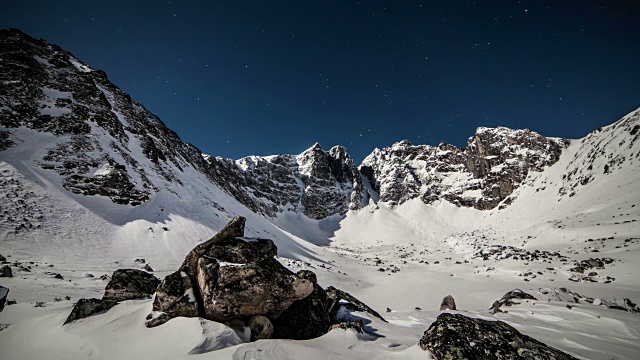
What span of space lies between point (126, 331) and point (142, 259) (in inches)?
649

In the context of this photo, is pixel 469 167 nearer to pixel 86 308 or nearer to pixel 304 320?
pixel 304 320

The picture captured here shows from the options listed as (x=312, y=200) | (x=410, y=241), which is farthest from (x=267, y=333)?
(x=312, y=200)

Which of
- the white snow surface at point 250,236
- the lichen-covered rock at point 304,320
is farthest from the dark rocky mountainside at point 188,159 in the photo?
the lichen-covered rock at point 304,320

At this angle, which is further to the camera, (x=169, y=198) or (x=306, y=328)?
(x=169, y=198)

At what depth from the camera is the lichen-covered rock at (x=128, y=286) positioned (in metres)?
8.73

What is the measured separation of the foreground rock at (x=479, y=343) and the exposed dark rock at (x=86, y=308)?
8.53 metres

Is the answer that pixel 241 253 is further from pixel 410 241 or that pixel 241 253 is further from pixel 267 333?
pixel 410 241

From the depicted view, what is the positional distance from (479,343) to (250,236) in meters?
25.4

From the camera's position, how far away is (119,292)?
347 inches

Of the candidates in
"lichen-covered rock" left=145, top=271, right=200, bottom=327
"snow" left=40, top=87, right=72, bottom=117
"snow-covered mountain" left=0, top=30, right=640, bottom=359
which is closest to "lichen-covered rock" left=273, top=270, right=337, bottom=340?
"snow-covered mountain" left=0, top=30, right=640, bottom=359

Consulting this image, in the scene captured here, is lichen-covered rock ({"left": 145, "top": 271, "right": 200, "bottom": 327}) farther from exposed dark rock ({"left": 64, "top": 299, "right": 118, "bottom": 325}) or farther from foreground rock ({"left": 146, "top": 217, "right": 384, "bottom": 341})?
exposed dark rock ({"left": 64, "top": 299, "right": 118, "bottom": 325})

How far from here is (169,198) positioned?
31.6 meters

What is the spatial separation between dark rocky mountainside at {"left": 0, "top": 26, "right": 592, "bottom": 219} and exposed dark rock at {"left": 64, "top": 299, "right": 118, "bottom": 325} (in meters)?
24.1

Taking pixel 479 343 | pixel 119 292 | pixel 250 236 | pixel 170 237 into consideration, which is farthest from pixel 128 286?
pixel 250 236
